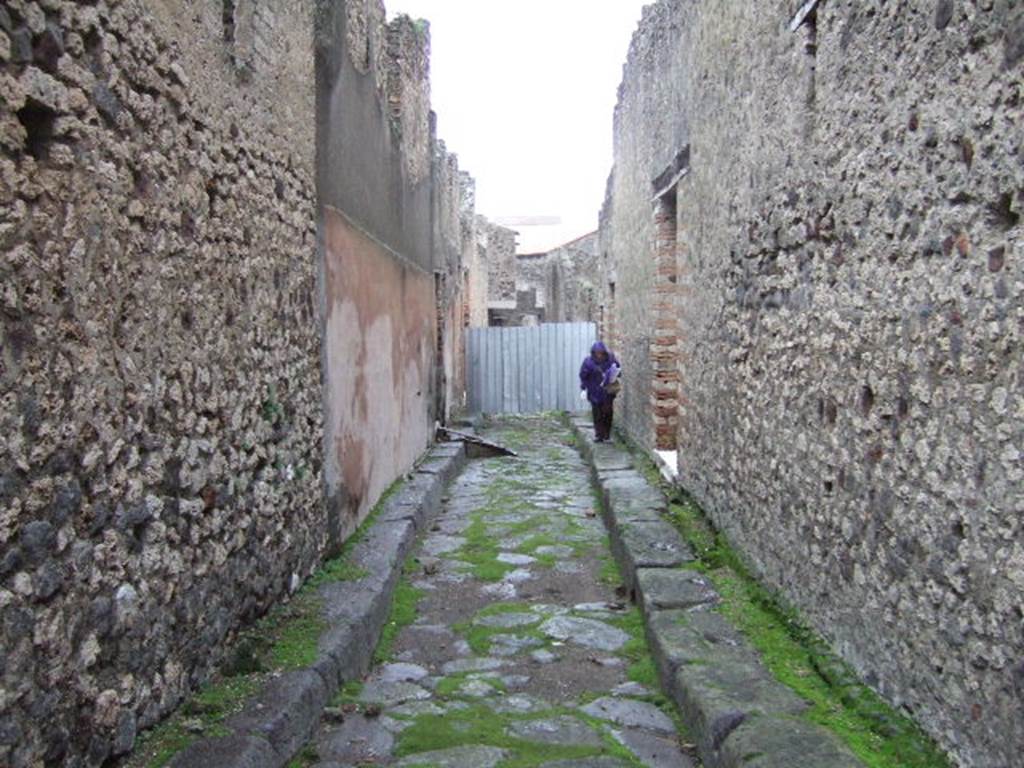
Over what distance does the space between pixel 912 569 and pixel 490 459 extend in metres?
7.87

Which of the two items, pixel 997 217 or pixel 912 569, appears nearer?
pixel 997 217

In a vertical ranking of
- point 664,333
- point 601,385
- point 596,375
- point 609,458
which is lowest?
point 609,458

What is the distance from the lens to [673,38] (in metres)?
7.29

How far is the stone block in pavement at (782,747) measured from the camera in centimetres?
268

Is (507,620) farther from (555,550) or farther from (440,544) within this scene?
(440,544)

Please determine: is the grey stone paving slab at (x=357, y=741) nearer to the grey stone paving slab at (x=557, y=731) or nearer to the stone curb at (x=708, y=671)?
the grey stone paving slab at (x=557, y=731)

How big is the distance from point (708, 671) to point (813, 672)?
37 centimetres

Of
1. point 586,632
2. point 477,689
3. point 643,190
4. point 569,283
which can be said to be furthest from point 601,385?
point 569,283

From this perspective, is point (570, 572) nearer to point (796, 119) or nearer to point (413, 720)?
point (413, 720)

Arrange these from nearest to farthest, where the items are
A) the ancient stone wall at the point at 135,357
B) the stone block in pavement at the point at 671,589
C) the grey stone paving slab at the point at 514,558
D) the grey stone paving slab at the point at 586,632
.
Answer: the ancient stone wall at the point at 135,357, the stone block in pavement at the point at 671,589, the grey stone paving slab at the point at 586,632, the grey stone paving slab at the point at 514,558

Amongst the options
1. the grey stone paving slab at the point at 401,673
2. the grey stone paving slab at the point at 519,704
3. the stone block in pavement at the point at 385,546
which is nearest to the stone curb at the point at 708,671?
the grey stone paving slab at the point at 519,704

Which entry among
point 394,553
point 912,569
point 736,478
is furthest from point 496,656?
point 912,569

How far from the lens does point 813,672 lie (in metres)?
3.52

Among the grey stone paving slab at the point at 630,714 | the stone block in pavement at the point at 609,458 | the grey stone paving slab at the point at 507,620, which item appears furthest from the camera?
the stone block in pavement at the point at 609,458
